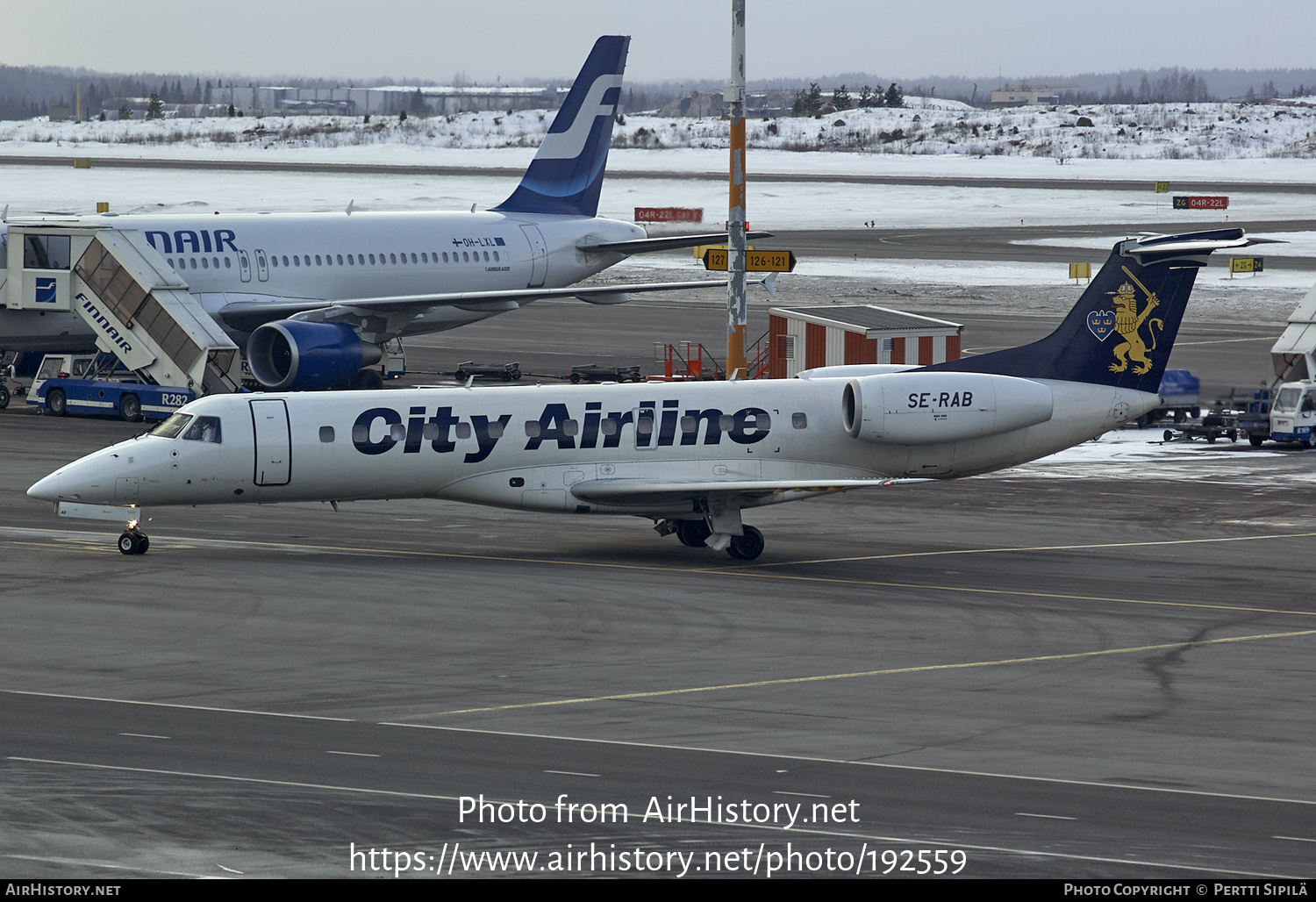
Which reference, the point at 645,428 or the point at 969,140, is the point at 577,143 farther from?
the point at 969,140

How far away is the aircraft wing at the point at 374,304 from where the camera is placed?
52219mm

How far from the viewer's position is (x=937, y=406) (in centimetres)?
3309

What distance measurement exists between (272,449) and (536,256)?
2944cm

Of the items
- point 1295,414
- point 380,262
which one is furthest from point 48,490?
point 1295,414

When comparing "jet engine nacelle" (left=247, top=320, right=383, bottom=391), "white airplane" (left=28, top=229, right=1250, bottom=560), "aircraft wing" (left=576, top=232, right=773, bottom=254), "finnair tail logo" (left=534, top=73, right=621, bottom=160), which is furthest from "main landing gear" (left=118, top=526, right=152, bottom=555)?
"finnair tail logo" (left=534, top=73, right=621, bottom=160)

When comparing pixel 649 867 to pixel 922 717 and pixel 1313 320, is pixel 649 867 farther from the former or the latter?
pixel 1313 320

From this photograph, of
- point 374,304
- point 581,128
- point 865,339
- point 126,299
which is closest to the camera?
point 126,299

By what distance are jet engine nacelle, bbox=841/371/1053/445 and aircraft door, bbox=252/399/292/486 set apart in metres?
10.5

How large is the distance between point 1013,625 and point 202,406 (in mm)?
14782

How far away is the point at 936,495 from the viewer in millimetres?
41156

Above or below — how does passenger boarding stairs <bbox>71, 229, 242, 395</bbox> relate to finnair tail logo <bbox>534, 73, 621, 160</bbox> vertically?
below

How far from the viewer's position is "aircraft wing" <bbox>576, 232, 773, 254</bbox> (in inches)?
2132

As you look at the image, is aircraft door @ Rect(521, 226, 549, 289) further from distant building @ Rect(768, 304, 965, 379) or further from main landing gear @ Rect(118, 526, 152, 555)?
main landing gear @ Rect(118, 526, 152, 555)

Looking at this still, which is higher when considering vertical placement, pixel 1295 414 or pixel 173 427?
pixel 173 427
